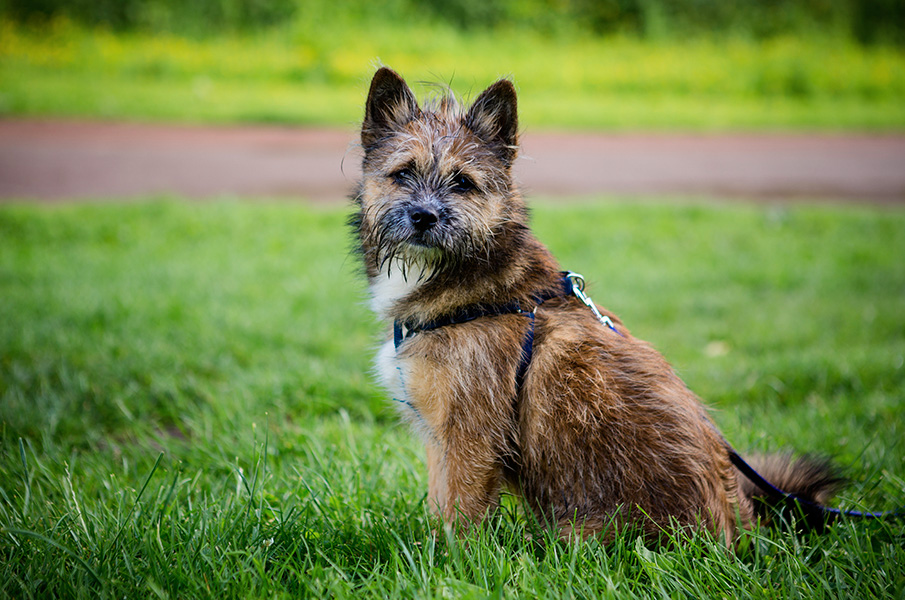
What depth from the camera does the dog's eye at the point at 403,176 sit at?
2.76 m

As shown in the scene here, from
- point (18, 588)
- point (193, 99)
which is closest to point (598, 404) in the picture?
point (18, 588)

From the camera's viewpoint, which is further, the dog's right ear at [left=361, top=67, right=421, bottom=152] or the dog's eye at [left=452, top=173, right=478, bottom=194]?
the dog's right ear at [left=361, top=67, right=421, bottom=152]

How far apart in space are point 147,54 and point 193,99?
330cm

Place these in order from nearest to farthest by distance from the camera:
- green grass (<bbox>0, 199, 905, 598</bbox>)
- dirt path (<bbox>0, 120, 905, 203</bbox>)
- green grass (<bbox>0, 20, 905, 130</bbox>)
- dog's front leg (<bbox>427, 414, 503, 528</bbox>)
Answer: green grass (<bbox>0, 199, 905, 598</bbox>)
dog's front leg (<bbox>427, 414, 503, 528</bbox>)
dirt path (<bbox>0, 120, 905, 203</bbox>)
green grass (<bbox>0, 20, 905, 130</bbox>)

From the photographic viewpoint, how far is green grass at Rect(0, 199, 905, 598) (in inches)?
93.8

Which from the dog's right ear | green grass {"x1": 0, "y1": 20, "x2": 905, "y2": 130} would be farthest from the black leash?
green grass {"x1": 0, "y1": 20, "x2": 905, "y2": 130}

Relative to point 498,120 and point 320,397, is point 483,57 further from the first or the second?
point 498,120

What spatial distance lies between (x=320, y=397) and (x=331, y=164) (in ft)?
22.9

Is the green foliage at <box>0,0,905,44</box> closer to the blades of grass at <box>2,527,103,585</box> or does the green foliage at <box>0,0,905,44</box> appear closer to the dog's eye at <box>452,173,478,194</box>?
the dog's eye at <box>452,173,478,194</box>

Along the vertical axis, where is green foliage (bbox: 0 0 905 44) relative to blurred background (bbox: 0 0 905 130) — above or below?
above

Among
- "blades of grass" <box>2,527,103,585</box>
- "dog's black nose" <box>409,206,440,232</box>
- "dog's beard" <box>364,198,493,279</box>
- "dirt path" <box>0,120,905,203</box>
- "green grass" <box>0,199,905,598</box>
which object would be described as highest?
"dog's black nose" <box>409,206,440,232</box>

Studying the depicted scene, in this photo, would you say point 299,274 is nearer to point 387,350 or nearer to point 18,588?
point 387,350

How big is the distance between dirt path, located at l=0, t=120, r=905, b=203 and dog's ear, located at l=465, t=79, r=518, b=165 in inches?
242

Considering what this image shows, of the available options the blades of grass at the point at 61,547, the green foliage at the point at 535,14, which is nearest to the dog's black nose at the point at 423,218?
the blades of grass at the point at 61,547
